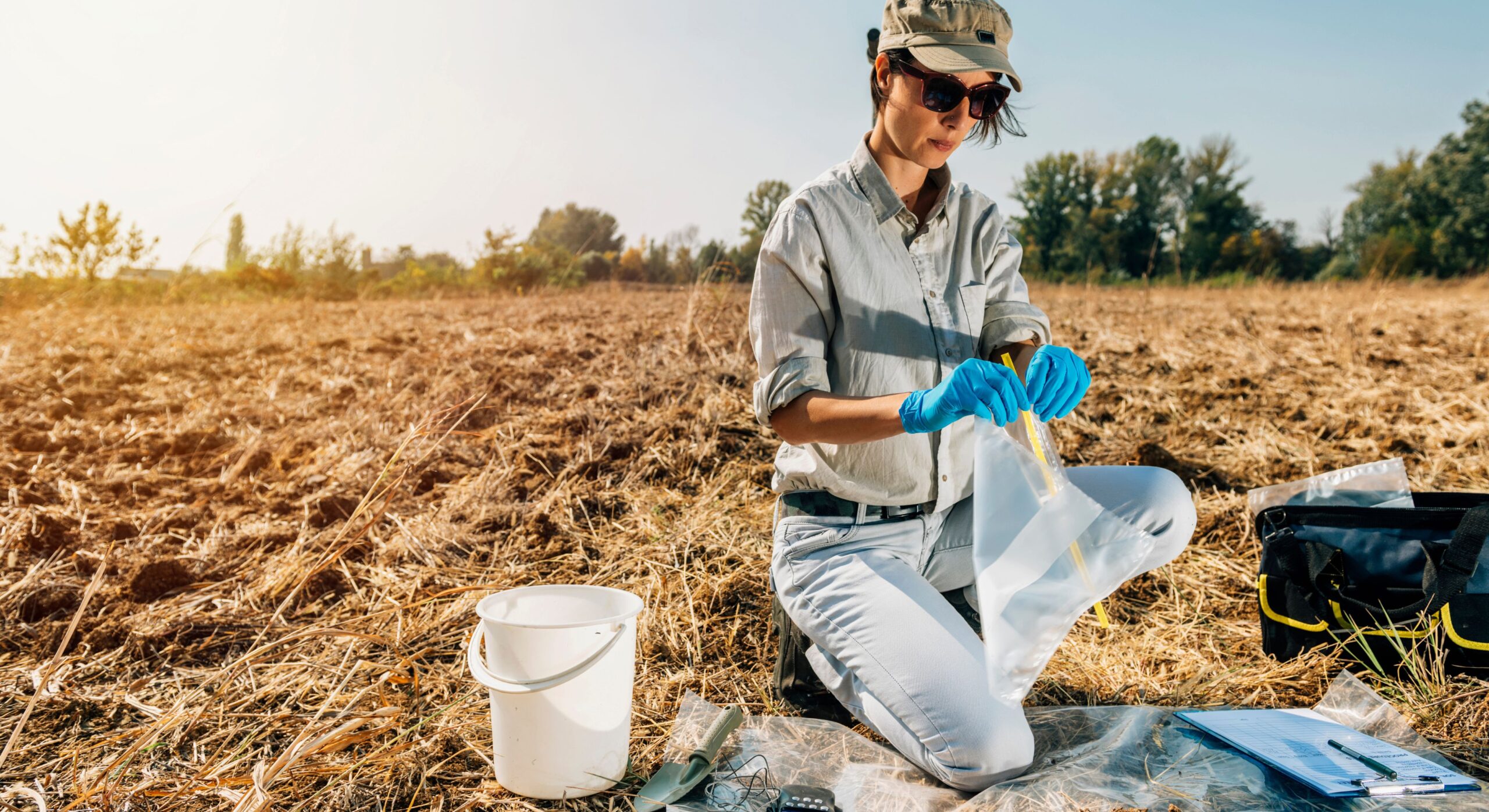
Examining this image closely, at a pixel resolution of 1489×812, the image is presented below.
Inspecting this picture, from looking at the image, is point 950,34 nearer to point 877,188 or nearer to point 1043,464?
point 877,188

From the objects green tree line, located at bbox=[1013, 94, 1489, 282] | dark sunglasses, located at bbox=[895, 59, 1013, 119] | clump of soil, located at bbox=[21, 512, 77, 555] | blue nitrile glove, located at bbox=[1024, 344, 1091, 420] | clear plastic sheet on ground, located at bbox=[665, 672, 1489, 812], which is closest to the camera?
clear plastic sheet on ground, located at bbox=[665, 672, 1489, 812]

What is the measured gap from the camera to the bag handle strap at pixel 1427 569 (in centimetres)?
158

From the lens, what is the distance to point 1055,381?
1.34m

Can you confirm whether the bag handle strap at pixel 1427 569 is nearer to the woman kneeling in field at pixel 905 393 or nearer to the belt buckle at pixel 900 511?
the woman kneeling in field at pixel 905 393

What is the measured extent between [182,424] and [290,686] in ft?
6.87

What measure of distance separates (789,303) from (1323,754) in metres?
1.15

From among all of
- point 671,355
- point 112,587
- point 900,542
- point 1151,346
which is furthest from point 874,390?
point 1151,346

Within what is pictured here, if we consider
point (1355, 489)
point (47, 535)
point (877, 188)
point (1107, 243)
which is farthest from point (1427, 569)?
point (1107, 243)

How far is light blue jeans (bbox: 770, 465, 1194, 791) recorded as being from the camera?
51.1 inches

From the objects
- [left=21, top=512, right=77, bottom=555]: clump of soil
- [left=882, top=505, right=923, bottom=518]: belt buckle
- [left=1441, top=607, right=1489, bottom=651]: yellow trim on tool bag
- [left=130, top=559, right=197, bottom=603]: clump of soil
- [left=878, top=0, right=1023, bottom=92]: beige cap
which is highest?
[left=878, top=0, right=1023, bottom=92]: beige cap

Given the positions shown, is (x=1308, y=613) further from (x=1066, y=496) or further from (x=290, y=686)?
(x=290, y=686)

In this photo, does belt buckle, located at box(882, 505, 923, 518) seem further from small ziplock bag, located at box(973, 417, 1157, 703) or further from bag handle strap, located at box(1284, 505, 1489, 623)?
bag handle strap, located at box(1284, 505, 1489, 623)

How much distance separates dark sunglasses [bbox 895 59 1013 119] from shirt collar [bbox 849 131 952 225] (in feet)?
0.54

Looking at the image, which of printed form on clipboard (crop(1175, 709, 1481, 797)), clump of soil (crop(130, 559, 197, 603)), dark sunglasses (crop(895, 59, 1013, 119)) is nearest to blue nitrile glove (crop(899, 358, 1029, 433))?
dark sunglasses (crop(895, 59, 1013, 119))
